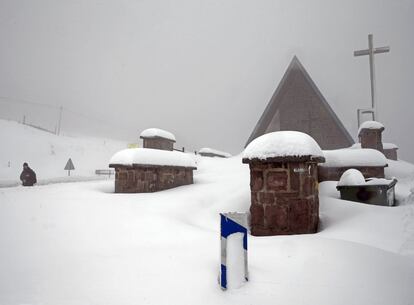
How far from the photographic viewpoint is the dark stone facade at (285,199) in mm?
5566

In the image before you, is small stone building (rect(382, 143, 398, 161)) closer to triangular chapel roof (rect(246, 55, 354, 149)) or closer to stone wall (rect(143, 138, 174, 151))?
triangular chapel roof (rect(246, 55, 354, 149))

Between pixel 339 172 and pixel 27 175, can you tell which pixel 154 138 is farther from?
pixel 339 172

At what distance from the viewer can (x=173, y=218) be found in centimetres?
588

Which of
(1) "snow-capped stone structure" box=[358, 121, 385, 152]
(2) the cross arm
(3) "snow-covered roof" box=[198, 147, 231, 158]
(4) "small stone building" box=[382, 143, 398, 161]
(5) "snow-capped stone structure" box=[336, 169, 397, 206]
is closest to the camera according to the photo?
(5) "snow-capped stone structure" box=[336, 169, 397, 206]

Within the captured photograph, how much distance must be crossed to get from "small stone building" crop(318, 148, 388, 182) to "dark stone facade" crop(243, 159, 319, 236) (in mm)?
4309

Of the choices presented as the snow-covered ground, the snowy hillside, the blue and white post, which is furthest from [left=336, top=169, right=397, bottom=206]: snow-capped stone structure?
the snowy hillside

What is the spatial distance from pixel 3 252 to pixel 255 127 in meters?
12.0

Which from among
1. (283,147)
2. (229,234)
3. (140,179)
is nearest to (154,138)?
(140,179)

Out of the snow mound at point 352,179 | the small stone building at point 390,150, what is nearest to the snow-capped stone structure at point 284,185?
the snow mound at point 352,179

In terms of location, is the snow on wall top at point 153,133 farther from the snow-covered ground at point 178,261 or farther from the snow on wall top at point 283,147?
the snow on wall top at point 283,147

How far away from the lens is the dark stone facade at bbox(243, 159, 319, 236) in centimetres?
557

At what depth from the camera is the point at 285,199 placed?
5648mm

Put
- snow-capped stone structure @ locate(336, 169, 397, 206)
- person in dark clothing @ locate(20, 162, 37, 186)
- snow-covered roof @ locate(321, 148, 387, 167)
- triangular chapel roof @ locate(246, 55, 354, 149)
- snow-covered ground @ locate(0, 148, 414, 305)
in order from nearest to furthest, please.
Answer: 1. snow-covered ground @ locate(0, 148, 414, 305)
2. snow-capped stone structure @ locate(336, 169, 397, 206)
3. snow-covered roof @ locate(321, 148, 387, 167)
4. person in dark clothing @ locate(20, 162, 37, 186)
5. triangular chapel roof @ locate(246, 55, 354, 149)

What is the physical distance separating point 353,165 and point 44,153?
30.8 meters
